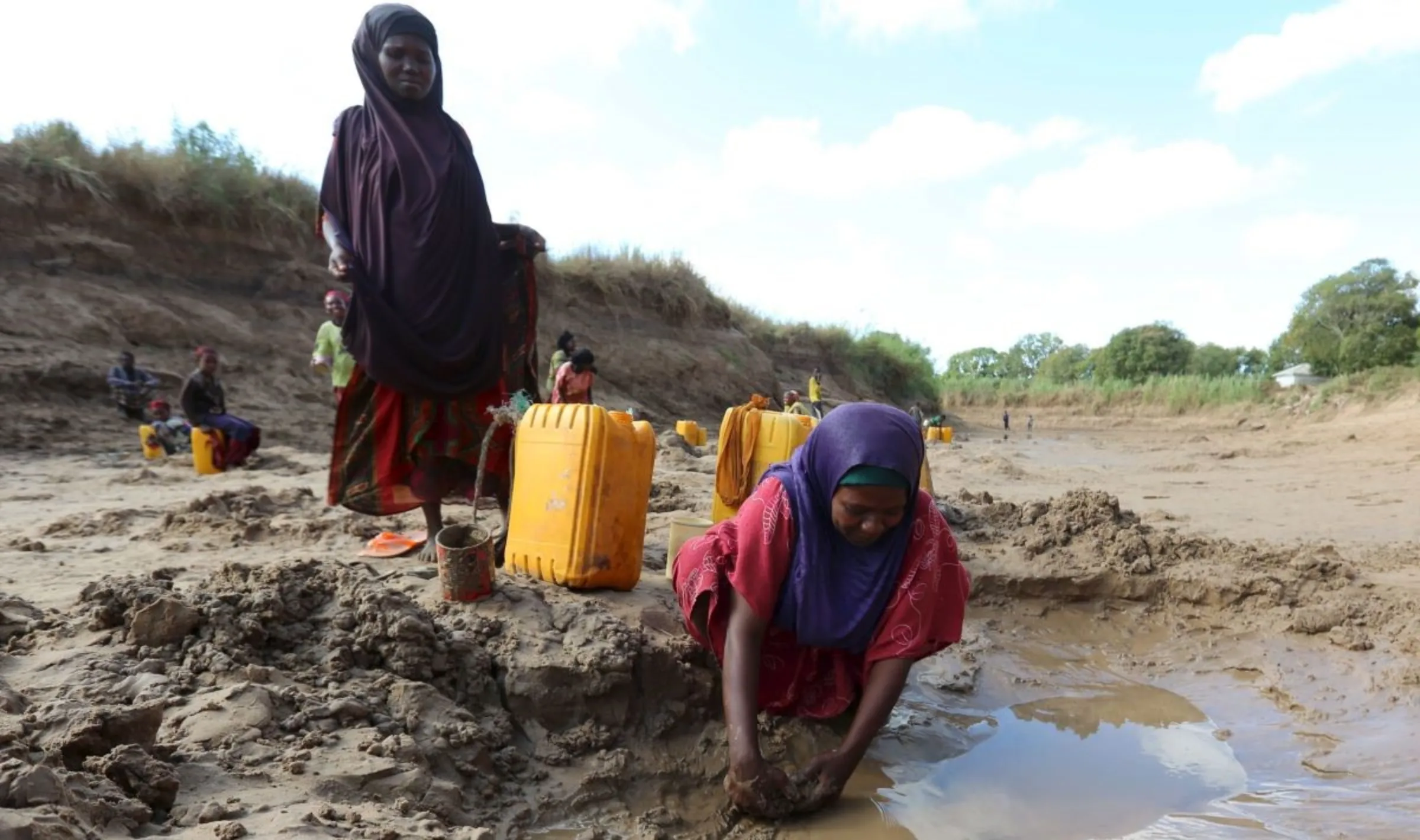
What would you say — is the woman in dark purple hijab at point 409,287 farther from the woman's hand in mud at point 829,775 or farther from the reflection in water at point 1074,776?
the reflection in water at point 1074,776

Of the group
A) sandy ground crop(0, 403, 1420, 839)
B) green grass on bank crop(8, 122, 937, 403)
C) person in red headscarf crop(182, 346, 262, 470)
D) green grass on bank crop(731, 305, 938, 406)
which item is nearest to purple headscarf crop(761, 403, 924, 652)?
sandy ground crop(0, 403, 1420, 839)

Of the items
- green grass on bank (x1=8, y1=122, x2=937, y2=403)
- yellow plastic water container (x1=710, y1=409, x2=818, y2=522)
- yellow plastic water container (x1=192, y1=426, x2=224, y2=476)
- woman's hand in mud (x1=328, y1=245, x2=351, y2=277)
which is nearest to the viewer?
woman's hand in mud (x1=328, y1=245, x2=351, y2=277)

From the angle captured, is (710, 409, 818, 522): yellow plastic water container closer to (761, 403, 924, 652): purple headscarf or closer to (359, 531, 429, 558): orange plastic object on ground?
(359, 531, 429, 558): orange plastic object on ground

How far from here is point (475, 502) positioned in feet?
8.98

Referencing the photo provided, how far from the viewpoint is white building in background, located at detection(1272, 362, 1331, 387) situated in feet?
84.8

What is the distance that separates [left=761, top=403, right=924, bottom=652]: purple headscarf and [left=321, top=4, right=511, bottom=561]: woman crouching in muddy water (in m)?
1.37

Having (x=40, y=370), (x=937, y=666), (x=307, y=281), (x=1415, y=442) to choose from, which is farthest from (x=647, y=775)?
(x=1415, y=442)

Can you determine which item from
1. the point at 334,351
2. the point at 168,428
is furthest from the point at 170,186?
the point at 334,351

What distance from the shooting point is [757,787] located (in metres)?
1.75

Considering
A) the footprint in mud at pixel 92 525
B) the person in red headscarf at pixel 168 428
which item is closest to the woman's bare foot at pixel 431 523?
the footprint in mud at pixel 92 525

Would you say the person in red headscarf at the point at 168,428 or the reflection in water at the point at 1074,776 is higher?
the person in red headscarf at the point at 168,428

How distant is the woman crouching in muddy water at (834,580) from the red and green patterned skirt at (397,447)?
129 centimetres

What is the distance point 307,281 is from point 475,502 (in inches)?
378

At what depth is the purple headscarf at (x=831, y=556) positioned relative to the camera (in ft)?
6.27
